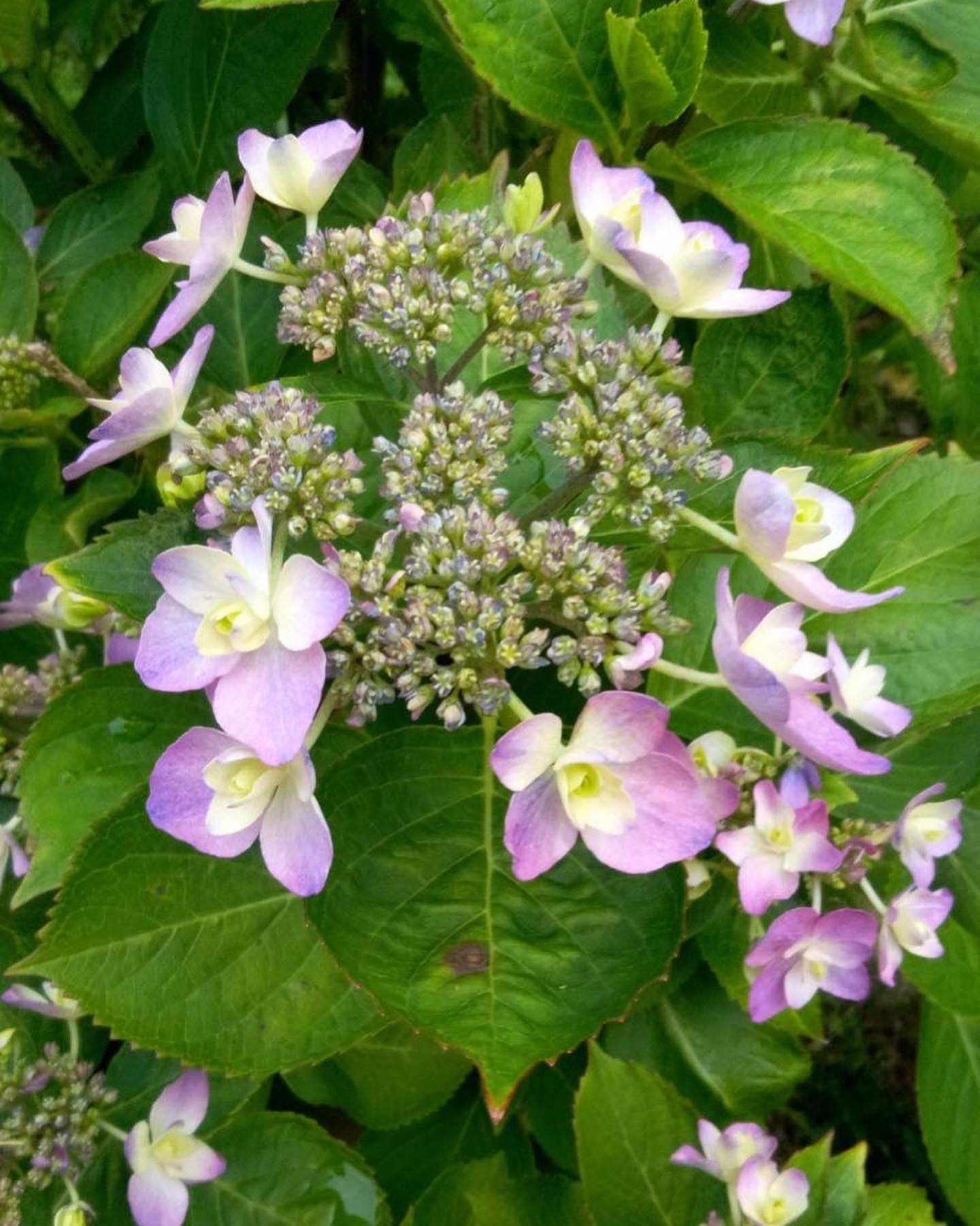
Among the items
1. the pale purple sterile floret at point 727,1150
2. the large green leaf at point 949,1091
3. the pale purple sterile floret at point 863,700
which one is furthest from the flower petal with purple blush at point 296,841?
the large green leaf at point 949,1091

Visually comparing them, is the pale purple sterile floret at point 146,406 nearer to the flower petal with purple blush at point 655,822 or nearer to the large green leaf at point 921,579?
the flower petal with purple blush at point 655,822

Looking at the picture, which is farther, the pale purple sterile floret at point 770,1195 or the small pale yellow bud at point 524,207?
the pale purple sterile floret at point 770,1195

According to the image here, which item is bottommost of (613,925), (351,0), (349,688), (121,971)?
(121,971)

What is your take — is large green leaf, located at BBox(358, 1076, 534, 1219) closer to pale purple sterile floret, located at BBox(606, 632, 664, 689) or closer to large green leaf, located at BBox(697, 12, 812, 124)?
pale purple sterile floret, located at BBox(606, 632, 664, 689)

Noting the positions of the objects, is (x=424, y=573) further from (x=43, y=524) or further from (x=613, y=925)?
(x=43, y=524)

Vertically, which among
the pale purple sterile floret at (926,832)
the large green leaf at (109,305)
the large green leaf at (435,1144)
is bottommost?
the large green leaf at (435,1144)

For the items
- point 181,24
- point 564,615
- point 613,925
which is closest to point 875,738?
point 613,925

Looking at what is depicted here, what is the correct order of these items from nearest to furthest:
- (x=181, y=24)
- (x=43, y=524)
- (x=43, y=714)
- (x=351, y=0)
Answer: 1. (x=43, y=714)
2. (x=43, y=524)
3. (x=181, y=24)
4. (x=351, y=0)
